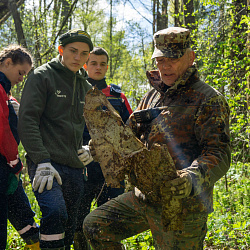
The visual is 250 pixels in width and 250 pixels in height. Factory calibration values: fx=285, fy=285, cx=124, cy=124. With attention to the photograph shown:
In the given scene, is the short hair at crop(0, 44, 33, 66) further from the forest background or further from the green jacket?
the forest background

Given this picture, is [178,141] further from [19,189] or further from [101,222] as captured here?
[19,189]

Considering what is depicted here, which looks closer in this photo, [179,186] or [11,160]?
[179,186]

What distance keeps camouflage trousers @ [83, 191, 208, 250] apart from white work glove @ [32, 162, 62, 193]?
0.53 meters

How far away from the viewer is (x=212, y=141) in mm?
2152

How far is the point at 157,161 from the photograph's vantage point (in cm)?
203

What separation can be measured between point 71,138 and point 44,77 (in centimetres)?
70

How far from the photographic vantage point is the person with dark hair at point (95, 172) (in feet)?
11.4

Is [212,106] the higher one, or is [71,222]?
[212,106]

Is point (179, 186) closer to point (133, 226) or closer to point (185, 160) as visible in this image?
point (185, 160)

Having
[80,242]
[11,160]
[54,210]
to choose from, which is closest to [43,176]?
[54,210]

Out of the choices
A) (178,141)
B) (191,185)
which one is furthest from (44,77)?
(191,185)

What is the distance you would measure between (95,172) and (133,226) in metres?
1.28

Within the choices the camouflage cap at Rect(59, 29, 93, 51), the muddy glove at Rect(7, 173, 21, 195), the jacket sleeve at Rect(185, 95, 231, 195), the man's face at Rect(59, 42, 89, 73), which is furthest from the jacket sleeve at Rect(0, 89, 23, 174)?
the jacket sleeve at Rect(185, 95, 231, 195)

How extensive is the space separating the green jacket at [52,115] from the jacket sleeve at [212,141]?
1422mm
